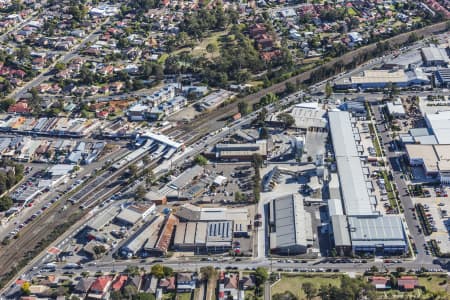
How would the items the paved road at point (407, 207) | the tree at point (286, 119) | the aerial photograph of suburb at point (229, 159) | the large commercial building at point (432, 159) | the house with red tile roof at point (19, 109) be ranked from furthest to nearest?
the house with red tile roof at point (19, 109)
the tree at point (286, 119)
the large commercial building at point (432, 159)
the paved road at point (407, 207)
the aerial photograph of suburb at point (229, 159)

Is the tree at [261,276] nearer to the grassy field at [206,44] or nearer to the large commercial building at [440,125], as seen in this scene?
the large commercial building at [440,125]

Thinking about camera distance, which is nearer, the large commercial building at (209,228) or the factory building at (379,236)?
the factory building at (379,236)

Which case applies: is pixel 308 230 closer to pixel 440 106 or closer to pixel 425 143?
pixel 425 143

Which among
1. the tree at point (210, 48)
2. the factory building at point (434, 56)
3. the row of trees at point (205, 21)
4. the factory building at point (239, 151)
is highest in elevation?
the row of trees at point (205, 21)

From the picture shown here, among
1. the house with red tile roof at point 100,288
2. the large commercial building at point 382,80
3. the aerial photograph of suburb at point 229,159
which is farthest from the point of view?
the large commercial building at point 382,80

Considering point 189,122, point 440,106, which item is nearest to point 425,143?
point 440,106

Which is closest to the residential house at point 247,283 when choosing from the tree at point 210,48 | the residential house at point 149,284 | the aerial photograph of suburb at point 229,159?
the aerial photograph of suburb at point 229,159
